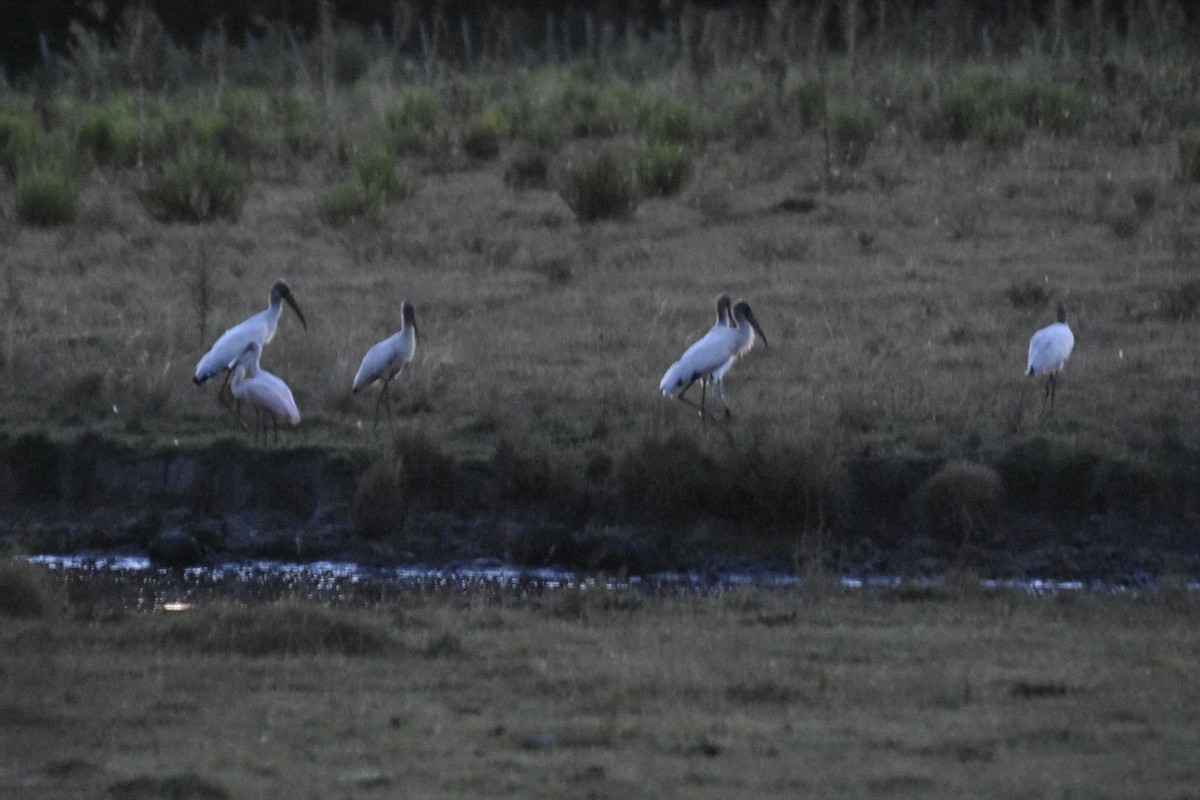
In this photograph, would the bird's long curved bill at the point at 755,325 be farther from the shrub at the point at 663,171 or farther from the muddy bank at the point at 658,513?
the shrub at the point at 663,171

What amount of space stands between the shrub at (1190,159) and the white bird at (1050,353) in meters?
6.52

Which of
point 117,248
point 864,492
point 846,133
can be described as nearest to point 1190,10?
point 846,133

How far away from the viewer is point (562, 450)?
11711 millimetres

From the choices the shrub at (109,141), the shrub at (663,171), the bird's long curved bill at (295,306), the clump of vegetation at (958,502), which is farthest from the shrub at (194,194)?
the clump of vegetation at (958,502)

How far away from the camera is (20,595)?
890 cm

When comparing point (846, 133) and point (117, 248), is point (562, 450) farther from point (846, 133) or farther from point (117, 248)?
point (846, 133)

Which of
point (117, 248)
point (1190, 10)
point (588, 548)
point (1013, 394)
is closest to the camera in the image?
point (588, 548)

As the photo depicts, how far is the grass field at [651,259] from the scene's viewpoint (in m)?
12.1

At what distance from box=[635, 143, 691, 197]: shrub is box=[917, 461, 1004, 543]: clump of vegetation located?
8601 mm

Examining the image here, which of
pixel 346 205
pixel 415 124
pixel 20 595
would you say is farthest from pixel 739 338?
pixel 415 124

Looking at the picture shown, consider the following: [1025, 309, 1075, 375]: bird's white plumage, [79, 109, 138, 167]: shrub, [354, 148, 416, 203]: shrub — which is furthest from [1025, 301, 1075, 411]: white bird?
[79, 109, 138, 167]: shrub

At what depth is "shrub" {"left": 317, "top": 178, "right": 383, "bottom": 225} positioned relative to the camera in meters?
18.4

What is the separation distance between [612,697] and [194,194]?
39.8 ft

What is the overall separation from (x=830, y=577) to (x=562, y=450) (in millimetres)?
2301
